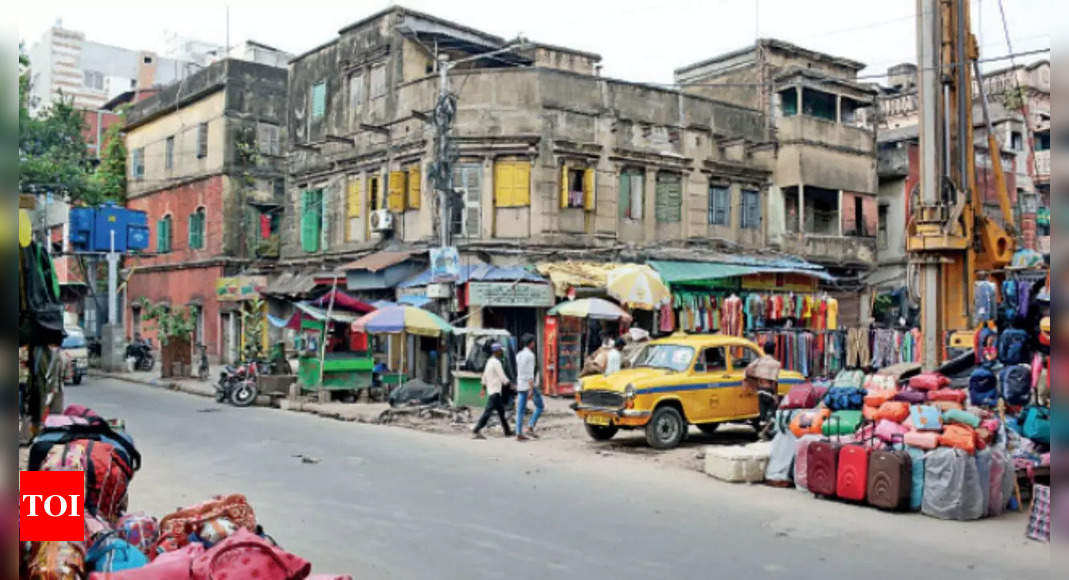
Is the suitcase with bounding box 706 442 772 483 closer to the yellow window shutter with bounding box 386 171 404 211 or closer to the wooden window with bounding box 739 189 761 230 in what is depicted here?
the yellow window shutter with bounding box 386 171 404 211

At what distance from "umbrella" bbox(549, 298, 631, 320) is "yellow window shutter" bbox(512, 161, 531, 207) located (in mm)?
3916

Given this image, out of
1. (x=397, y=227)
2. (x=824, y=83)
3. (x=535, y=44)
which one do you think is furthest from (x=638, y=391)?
(x=824, y=83)

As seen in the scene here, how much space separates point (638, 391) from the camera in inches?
561

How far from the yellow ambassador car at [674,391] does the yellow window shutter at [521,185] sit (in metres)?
10.2

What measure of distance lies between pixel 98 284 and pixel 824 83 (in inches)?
1462

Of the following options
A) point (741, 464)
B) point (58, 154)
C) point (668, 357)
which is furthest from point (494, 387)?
point (58, 154)

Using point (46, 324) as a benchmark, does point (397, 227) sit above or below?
above

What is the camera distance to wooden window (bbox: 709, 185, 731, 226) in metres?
29.2

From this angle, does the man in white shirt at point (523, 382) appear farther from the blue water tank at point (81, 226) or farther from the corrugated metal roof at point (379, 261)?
the blue water tank at point (81, 226)

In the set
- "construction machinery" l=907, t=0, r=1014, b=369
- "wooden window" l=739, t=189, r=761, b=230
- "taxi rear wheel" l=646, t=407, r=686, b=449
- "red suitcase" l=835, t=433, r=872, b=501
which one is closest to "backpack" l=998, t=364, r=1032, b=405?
"red suitcase" l=835, t=433, r=872, b=501

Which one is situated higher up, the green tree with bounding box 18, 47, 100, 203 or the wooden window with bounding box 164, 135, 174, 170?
the wooden window with bounding box 164, 135, 174, 170

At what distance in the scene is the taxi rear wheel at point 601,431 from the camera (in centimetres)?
1555

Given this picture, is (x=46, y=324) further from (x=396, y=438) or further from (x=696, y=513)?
(x=396, y=438)

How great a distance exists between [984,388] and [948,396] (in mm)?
610
